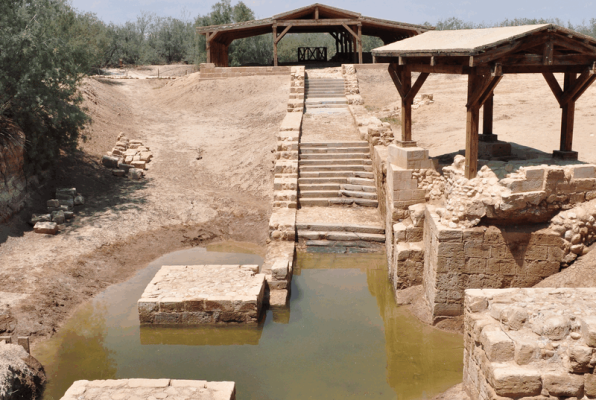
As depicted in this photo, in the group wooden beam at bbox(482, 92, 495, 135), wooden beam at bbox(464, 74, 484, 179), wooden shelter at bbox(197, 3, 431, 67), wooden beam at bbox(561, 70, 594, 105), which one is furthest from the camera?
wooden shelter at bbox(197, 3, 431, 67)

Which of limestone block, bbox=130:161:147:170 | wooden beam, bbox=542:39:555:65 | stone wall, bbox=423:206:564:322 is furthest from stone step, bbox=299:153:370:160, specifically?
wooden beam, bbox=542:39:555:65

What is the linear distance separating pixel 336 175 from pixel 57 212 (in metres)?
6.75

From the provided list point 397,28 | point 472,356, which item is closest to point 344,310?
point 472,356

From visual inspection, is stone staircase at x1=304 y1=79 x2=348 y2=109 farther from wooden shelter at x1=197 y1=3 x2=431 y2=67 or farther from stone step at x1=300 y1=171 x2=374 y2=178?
stone step at x1=300 y1=171 x2=374 y2=178

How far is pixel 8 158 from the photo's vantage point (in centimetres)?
1178

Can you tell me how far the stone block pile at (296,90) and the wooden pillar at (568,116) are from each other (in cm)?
994

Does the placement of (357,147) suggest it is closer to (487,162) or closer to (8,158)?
(487,162)

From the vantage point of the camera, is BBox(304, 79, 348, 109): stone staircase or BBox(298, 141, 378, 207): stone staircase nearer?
BBox(298, 141, 378, 207): stone staircase

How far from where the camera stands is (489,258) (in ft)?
25.6

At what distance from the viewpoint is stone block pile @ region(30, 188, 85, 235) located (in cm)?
1148

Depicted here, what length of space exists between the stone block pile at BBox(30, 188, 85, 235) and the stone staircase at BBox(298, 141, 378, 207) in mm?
5524

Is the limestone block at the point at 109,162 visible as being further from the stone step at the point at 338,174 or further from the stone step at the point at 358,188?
the stone step at the point at 358,188

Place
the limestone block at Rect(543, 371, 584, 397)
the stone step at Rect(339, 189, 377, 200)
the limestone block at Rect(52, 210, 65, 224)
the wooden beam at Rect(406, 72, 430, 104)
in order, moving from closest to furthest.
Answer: the limestone block at Rect(543, 371, 584, 397)
the wooden beam at Rect(406, 72, 430, 104)
the limestone block at Rect(52, 210, 65, 224)
the stone step at Rect(339, 189, 377, 200)

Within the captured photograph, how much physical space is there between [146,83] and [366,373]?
78.8 ft
